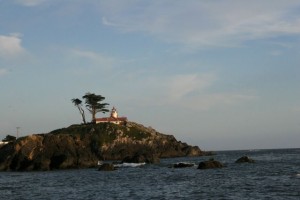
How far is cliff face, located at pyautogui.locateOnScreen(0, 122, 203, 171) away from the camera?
104500 mm

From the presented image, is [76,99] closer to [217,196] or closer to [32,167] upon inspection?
[32,167]

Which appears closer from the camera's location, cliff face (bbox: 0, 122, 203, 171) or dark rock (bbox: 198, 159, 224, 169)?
dark rock (bbox: 198, 159, 224, 169)

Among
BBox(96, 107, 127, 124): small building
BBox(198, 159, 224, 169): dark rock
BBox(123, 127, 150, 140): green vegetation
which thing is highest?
BBox(96, 107, 127, 124): small building

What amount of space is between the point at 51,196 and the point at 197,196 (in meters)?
16.0

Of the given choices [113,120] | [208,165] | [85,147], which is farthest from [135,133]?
[208,165]

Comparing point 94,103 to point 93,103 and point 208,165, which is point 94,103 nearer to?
point 93,103

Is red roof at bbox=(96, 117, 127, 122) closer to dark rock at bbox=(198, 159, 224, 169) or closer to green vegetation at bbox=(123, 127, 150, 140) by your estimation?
green vegetation at bbox=(123, 127, 150, 140)

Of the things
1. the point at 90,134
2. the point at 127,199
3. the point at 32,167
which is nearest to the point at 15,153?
the point at 32,167

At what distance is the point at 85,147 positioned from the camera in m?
115

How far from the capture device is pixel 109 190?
53188 mm

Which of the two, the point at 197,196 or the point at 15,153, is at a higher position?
the point at 15,153

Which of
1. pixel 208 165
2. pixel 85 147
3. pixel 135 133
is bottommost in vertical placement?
pixel 208 165

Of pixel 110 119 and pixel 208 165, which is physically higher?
pixel 110 119

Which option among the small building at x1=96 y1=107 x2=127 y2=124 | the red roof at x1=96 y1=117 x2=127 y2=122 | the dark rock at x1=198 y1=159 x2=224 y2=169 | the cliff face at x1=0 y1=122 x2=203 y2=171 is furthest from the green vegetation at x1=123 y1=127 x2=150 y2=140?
the dark rock at x1=198 y1=159 x2=224 y2=169
